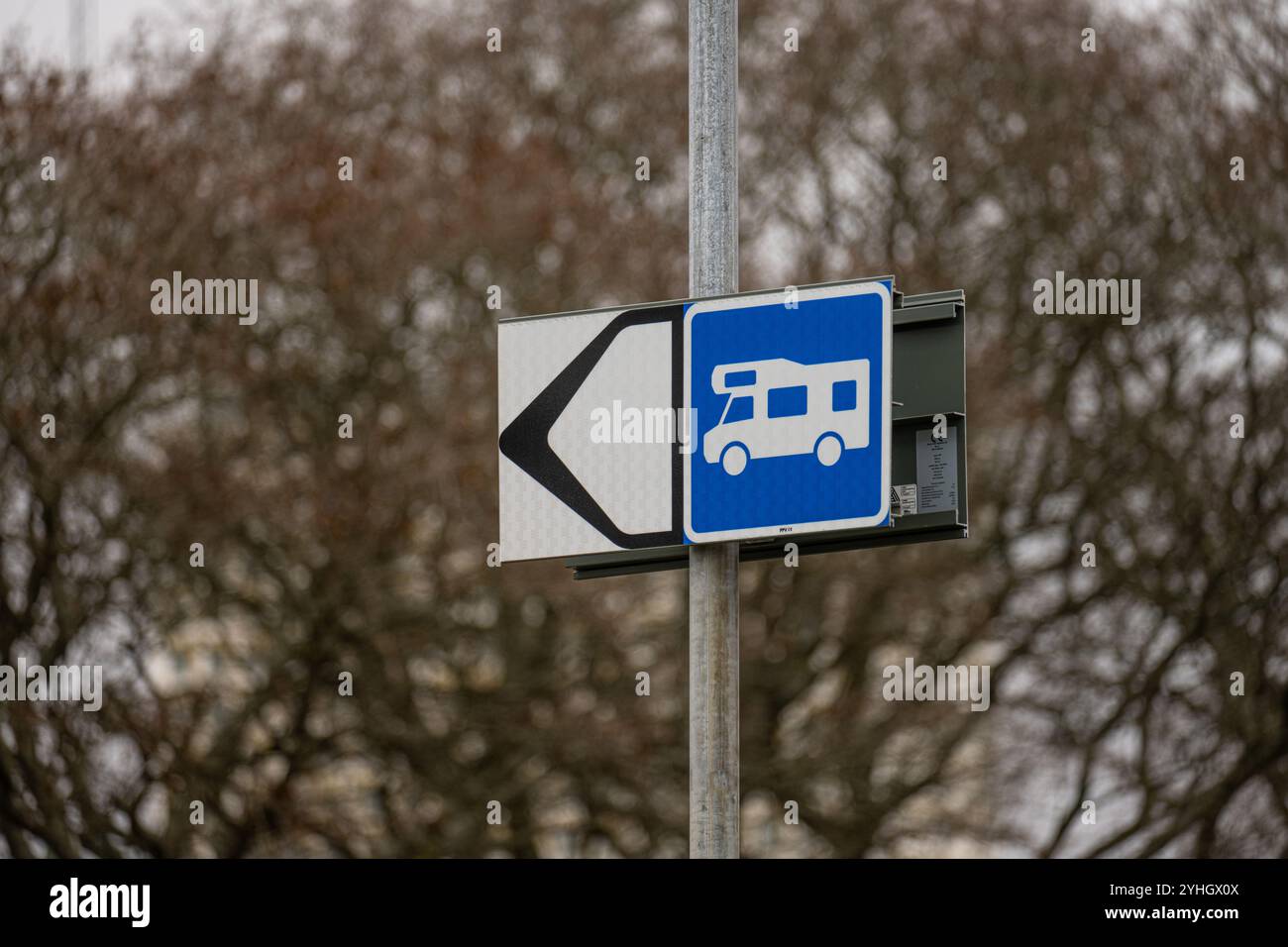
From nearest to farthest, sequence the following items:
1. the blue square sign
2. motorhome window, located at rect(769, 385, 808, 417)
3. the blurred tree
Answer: the blue square sign < motorhome window, located at rect(769, 385, 808, 417) < the blurred tree

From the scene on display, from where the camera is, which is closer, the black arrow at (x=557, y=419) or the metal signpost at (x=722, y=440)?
the metal signpost at (x=722, y=440)

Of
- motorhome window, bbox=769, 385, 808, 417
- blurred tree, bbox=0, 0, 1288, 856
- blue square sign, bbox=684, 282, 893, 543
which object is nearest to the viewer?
blue square sign, bbox=684, 282, 893, 543

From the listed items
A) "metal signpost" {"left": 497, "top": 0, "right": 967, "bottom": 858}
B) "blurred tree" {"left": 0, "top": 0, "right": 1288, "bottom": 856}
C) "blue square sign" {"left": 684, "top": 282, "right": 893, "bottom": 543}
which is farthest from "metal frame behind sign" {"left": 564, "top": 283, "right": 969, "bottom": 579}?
"blurred tree" {"left": 0, "top": 0, "right": 1288, "bottom": 856}

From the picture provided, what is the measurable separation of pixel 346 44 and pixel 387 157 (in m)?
1.42

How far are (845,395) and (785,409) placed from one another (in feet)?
0.71

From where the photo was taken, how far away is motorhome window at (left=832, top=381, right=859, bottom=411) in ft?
24.4

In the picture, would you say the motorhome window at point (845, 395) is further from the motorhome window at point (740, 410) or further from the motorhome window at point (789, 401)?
the motorhome window at point (740, 410)

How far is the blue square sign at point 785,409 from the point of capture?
7.39 metres

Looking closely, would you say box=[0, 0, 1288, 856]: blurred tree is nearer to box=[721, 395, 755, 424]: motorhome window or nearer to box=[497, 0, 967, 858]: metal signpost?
box=[497, 0, 967, 858]: metal signpost

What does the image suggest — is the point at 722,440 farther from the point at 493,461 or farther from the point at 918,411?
the point at 493,461

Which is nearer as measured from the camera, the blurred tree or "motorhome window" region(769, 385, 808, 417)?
"motorhome window" region(769, 385, 808, 417)

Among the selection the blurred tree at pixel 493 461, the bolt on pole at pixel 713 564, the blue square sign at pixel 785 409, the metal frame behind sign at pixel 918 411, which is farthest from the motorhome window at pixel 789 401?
the blurred tree at pixel 493 461

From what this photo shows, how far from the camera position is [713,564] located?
25.0 ft
